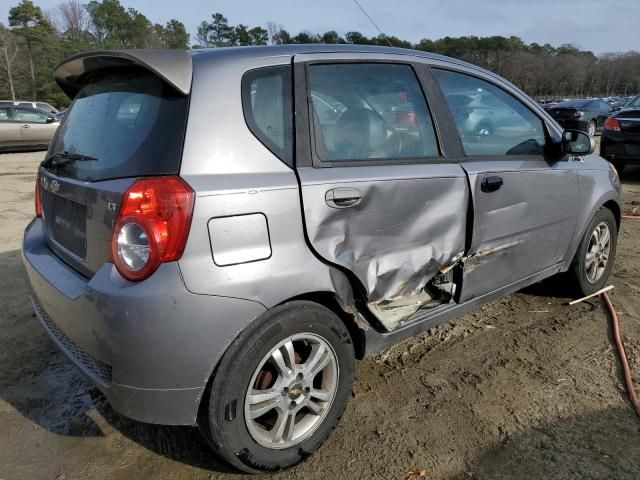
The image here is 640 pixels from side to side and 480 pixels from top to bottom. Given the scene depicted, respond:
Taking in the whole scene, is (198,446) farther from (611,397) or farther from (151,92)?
(611,397)

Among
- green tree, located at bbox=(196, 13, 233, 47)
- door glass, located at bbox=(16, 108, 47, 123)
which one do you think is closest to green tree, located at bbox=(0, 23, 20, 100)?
door glass, located at bbox=(16, 108, 47, 123)

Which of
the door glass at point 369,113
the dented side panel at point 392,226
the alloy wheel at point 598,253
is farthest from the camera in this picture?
the alloy wheel at point 598,253

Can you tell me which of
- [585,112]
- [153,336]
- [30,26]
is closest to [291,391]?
[153,336]

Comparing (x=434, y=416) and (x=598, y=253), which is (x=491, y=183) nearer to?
(x=434, y=416)

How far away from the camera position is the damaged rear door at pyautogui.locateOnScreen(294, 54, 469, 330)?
2193 millimetres

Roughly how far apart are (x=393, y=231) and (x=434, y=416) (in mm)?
975

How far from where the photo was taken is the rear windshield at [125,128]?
74.8 inches

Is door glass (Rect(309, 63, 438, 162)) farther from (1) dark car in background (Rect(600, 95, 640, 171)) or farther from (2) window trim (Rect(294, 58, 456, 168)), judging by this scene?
(1) dark car in background (Rect(600, 95, 640, 171))

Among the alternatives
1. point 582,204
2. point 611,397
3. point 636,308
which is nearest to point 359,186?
point 611,397

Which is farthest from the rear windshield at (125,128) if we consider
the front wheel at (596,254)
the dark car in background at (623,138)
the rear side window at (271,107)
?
the dark car in background at (623,138)

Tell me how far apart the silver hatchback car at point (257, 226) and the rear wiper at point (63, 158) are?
0.06 feet

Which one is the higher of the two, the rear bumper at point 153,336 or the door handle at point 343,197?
the door handle at point 343,197

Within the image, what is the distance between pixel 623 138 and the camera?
346 inches

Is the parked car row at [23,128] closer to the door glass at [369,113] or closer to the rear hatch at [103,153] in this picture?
the rear hatch at [103,153]
